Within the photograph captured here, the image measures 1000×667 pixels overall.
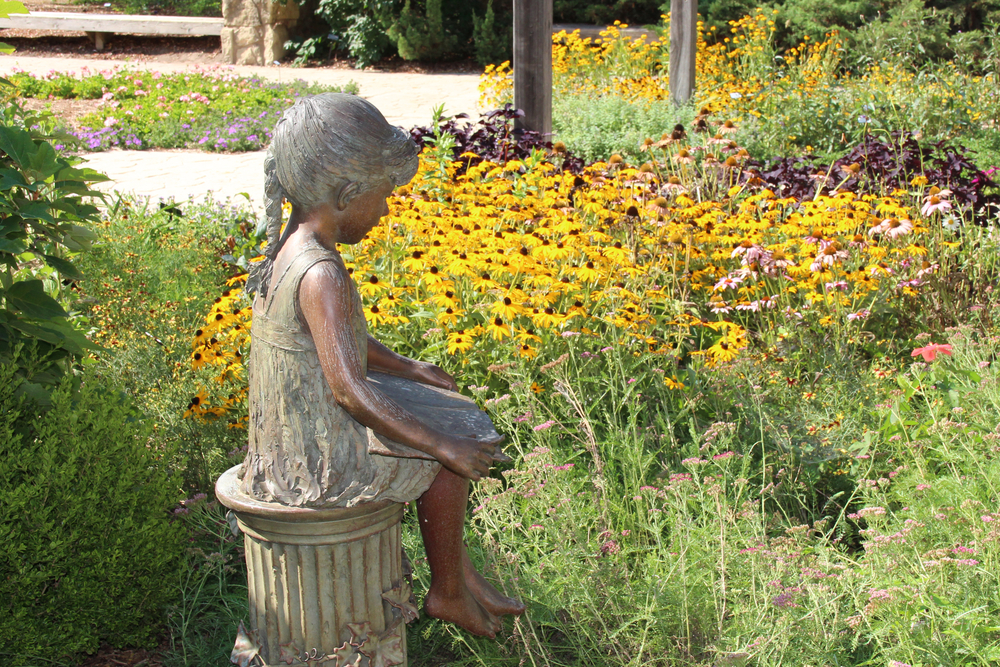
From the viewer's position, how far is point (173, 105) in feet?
37.0

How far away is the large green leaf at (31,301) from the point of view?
2.62 m

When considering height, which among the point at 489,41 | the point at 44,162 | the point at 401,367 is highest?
the point at 489,41

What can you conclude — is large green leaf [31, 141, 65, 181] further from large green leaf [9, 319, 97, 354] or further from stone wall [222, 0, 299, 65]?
stone wall [222, 0, 299, 65]

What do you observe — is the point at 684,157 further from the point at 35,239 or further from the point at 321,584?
the point at 321,584

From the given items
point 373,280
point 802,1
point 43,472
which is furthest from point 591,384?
point 802,1

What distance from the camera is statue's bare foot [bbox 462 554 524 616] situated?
2.24 metres

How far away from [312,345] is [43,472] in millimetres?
963

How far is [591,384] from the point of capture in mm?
3543

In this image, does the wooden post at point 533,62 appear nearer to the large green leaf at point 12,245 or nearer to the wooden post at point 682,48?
the wooden post at point 682,48

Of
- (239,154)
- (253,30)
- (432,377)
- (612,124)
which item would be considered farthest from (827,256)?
(253,30)

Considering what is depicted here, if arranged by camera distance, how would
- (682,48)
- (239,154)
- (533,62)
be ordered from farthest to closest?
(239,154)
(682,48)
(533,62)

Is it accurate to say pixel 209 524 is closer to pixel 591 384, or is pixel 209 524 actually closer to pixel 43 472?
pixel 43 472

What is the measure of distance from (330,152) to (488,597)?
1137mm

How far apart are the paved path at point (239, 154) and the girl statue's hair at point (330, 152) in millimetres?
4610
